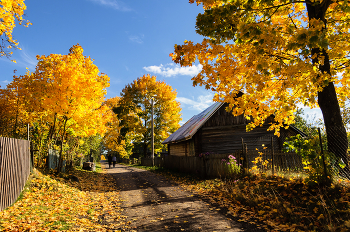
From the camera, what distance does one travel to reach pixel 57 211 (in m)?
6.30

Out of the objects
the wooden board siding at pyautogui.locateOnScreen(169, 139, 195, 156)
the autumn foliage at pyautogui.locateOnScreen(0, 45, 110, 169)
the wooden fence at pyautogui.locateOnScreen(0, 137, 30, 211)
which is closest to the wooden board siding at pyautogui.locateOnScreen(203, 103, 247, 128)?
the wooden board siding at pyautogui.locateOnScreen(169, 139, 195, 156)

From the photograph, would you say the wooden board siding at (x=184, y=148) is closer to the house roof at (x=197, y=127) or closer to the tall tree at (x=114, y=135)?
the house roof at (x=197, y=127)

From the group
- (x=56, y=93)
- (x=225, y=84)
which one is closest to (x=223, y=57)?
(x=225, y=84)

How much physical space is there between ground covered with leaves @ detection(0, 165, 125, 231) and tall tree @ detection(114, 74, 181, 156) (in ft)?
66.7

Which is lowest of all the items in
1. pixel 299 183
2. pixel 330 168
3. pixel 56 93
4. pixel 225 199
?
pixel 225 199

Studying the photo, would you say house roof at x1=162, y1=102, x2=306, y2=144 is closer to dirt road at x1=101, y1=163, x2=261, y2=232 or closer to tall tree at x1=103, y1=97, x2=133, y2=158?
dirt road at x1=101, y1=163, x2=261, y2=232

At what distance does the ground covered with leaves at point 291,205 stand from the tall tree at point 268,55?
166 centimetres

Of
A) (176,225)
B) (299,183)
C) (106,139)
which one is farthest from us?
(106,139)

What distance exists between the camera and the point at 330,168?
20.5 ft

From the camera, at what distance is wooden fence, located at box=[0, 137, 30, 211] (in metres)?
6.13

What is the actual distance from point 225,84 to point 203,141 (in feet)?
32.8

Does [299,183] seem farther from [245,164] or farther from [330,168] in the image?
[245,164]

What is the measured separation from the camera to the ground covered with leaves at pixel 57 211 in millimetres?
5070

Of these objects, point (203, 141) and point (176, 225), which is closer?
point (176, 225)
